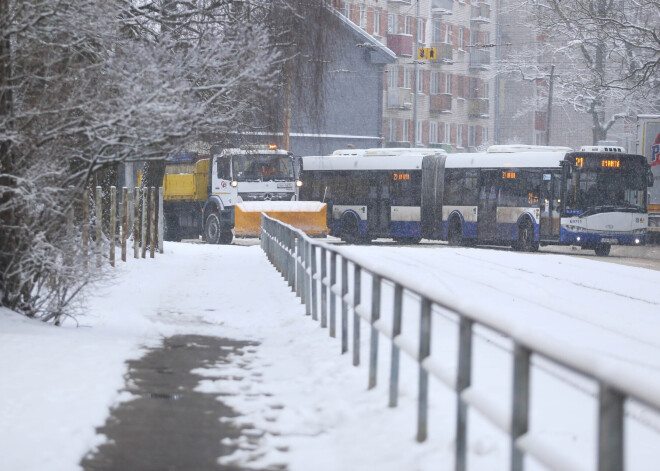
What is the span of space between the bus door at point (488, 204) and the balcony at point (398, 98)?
3548 cm

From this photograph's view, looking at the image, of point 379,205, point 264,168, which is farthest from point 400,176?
point 264,168

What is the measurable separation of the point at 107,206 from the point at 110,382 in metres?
14.1

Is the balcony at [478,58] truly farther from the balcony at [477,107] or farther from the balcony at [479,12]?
the balcony at [477,107]

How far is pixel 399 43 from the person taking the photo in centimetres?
7131

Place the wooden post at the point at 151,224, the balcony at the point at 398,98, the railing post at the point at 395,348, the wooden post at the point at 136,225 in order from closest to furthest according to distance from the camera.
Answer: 1. the railing post at the point at 395,348
2. the wooden post at the point at 136,225
3. the wooden post at the point at 151,224
4. the balcony at the point at 398,98

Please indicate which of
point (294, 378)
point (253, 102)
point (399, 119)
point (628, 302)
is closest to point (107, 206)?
point (253, 102)

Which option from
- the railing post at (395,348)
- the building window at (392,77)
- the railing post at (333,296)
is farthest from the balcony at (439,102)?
the railing post at (395,348)

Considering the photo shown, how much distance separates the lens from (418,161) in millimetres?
40000

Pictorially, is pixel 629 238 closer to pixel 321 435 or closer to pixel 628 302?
pixel 628 302

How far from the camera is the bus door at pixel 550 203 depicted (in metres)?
34.2

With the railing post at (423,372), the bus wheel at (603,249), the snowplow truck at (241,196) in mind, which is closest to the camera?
the railing post at (423,372)

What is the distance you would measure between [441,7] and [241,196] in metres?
42.2

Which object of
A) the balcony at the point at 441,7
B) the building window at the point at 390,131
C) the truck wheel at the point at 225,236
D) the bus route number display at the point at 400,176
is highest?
the balcony at the point at 441,7

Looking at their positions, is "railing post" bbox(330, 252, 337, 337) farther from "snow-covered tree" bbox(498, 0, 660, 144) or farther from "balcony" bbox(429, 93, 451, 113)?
"balcony" bbox(429, 93, 451, 113)
